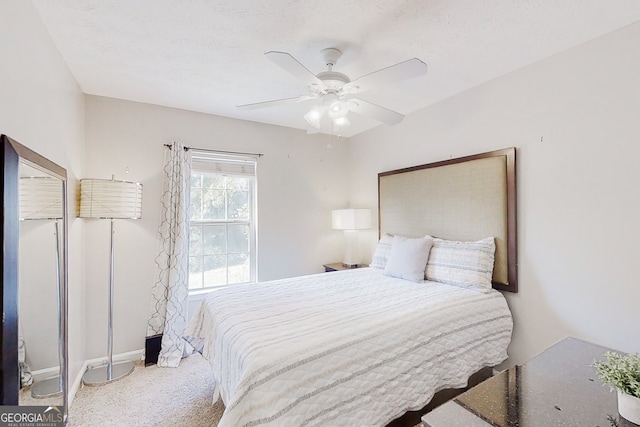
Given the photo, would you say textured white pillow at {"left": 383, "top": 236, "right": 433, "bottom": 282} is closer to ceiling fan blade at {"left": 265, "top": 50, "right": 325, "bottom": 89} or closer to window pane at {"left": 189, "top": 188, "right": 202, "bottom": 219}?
ceiling fan blade at {"left": 265, "top": 50, "right": 325, "bottom": 89}

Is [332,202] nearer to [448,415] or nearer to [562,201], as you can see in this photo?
[562,201]

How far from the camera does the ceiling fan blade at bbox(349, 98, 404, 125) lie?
6.77 feet

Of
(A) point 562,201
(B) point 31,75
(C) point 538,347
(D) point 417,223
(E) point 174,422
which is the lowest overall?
(E) point 174,422

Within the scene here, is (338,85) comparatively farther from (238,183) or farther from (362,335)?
(238,183)

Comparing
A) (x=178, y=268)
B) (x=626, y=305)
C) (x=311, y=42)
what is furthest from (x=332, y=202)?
(x=626, y=305)

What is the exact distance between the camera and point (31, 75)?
4.92ft

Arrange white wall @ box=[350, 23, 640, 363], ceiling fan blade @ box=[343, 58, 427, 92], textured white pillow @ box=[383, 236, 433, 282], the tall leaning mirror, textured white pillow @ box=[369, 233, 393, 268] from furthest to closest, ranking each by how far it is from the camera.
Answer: textured white pillow @ box=[369, 233, 393, 268] < textured white pillow @ box=[383, 236, 433, 282] < white wall @ box=[350, 23, 640, 363] < ceiling fan blade @ box=[343, 58, 427, 92] < the tall leaning mirror

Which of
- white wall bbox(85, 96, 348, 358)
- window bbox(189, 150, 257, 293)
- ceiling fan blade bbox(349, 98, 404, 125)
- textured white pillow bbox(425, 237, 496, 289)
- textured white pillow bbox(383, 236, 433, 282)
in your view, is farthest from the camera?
window bbox(189, 150, 257, 293)

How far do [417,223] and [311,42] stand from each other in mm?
2050

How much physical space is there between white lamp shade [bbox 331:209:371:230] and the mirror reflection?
273 centimetres

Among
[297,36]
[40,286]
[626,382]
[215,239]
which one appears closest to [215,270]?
[215,239]

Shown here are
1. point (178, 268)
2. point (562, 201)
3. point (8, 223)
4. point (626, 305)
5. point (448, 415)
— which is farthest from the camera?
point (178, 268)

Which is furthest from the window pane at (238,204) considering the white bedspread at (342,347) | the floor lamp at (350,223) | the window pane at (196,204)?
the white bedspread at (342,347)

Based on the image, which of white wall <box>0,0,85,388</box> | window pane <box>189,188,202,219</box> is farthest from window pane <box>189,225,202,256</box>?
white wall <box>0,0,85,388</box>
